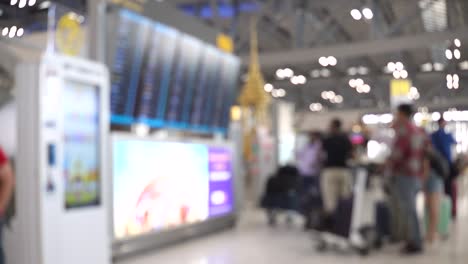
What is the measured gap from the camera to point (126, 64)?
6.09 metres

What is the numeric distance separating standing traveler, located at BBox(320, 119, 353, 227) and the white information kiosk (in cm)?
325

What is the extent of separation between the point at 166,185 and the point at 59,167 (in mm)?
2295

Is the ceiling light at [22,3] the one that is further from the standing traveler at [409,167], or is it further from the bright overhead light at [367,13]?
the standing traveler at [409,167]

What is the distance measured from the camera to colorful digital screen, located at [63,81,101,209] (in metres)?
4.32

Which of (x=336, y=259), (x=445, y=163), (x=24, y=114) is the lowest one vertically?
(x=336, y=259)

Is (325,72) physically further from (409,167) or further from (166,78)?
(166,78)

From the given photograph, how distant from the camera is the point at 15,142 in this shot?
4.09m

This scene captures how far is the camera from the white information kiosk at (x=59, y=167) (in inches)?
157

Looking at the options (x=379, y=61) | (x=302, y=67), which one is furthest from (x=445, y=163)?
(x=379, y=61)

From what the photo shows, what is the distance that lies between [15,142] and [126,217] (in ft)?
5.86

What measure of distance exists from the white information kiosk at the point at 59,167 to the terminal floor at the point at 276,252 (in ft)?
3.62

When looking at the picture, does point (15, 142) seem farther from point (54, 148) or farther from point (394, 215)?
point (394, 215)

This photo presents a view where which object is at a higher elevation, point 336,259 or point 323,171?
point 323,171

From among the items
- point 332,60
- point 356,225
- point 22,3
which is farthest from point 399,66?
point 356,225
